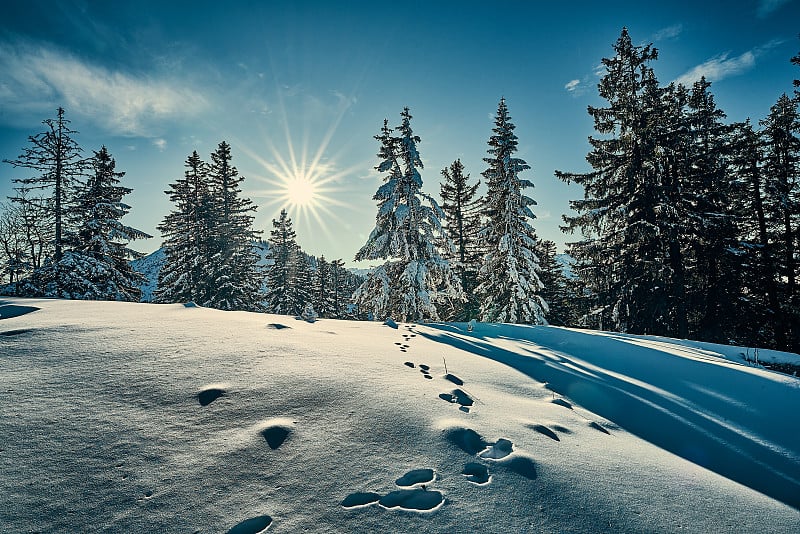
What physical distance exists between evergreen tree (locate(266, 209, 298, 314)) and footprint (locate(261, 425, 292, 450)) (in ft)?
89.6

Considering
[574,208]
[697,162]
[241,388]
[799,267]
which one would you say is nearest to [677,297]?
[574,208]

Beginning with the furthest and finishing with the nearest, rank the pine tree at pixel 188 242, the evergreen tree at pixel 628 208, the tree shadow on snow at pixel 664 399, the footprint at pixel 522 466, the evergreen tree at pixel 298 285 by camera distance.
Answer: the evergreen tree at pixel 298 285 < the pine tree at pixel 188 242 < the evergreen tree at pixel 628 208 < the tree shadow on snow at pixel 664 399 < the footprint at pixel 522 466

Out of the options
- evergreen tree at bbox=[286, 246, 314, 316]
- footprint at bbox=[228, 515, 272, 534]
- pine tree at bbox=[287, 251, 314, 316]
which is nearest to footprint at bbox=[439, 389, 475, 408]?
footprint at bbox=[228, 515, 272, 534]

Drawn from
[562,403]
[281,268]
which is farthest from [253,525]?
[281,268]

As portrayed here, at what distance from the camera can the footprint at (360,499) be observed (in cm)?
185

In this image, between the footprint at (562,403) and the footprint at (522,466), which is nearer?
the footprint at (522,466)

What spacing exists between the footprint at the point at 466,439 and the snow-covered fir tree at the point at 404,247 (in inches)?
507

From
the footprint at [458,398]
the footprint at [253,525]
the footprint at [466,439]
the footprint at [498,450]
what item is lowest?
the footprint at [498,450]

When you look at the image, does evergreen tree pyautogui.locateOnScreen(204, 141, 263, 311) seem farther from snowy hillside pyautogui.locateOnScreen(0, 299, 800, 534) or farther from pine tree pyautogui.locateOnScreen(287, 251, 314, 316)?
snowy hillside pyautogui.locateOnScreen(0, 299, 800, 534)

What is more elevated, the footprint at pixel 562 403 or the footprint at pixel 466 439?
the footprint at pixel 466 439

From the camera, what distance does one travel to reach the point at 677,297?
14094mm

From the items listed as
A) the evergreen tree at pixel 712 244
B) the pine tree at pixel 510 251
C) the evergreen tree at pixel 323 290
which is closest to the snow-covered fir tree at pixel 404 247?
the pine tree at pixel 510 251

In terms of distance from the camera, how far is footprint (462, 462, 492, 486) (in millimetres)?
2139

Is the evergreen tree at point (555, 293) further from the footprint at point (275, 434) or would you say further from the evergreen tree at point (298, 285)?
the footprint at point (275, 434)
